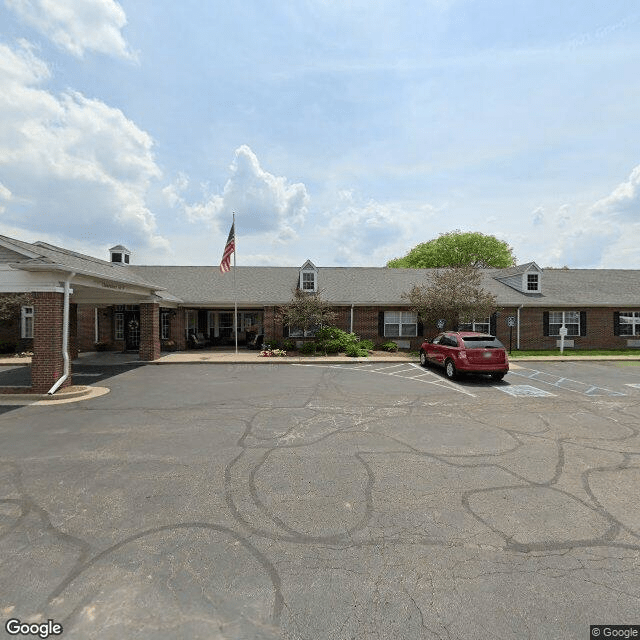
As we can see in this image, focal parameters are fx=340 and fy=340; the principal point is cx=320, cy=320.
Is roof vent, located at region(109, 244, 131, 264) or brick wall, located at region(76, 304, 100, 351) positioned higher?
roof vent, located at region(109, 244, 131, 264)

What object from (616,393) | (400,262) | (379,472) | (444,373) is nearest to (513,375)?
(444,373)

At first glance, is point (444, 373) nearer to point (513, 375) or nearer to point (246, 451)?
point (513, 375)

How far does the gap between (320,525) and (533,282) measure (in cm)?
2535

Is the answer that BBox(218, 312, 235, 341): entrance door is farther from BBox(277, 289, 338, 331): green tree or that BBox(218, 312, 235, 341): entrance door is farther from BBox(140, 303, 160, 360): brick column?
BBox(140, 303, 160, 360): brick column

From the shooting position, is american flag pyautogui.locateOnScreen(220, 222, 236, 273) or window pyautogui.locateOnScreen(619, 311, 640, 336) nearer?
american flag pyautogui.locateOnScreen(220, 222, 236, 273)

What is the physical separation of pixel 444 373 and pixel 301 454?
10016 millimetres

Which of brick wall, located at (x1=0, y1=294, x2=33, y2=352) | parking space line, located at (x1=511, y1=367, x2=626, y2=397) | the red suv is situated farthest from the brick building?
the red suv

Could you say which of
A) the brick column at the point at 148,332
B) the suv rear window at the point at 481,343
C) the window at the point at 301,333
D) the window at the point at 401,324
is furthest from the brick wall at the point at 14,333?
the suv rear window at the point at 481,343

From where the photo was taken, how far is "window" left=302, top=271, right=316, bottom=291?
23.1 meters

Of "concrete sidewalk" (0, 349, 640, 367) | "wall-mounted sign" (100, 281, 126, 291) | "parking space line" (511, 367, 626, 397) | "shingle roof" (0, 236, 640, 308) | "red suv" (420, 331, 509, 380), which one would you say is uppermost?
"shingle roof" (0, 236, 640, 308)

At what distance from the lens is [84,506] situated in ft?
13.4

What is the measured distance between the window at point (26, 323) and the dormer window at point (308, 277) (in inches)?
654

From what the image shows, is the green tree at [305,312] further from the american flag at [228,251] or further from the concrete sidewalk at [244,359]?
the american flag at [228,251]

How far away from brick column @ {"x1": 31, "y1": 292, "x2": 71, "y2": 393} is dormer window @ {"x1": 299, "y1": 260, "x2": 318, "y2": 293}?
47.7 ft
